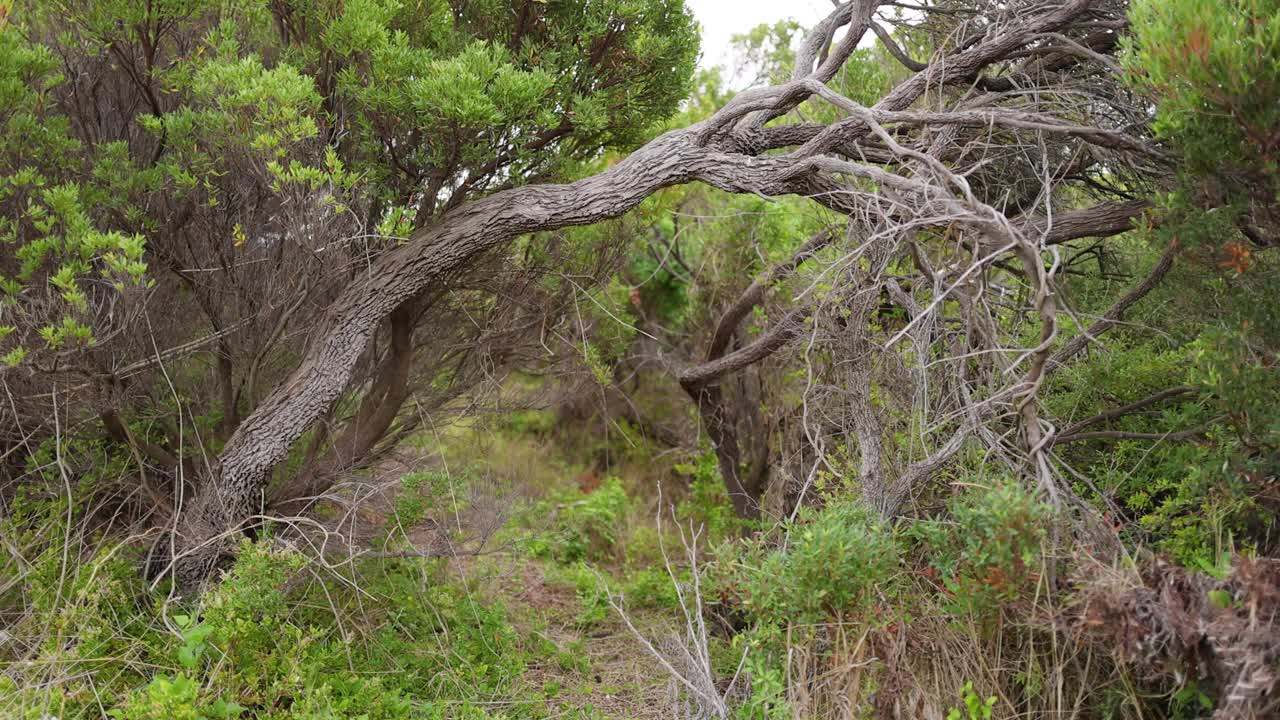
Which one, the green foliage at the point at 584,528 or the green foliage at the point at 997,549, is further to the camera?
the green foliage at the point at 584,528

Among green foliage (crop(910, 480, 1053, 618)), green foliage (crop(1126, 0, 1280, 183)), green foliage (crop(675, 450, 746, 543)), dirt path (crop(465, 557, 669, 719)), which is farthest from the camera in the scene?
green foliage (crop(675, 450, 746, 543))

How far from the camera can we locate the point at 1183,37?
277cm

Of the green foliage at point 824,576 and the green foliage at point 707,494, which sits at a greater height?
the green foliage at point 824,576

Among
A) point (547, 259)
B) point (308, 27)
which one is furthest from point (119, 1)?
point (547, 259)

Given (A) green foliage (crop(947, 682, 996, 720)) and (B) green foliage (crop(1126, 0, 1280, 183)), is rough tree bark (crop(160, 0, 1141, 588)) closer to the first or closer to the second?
(B) green foliage (crop(1126, 0, 1280, 183))

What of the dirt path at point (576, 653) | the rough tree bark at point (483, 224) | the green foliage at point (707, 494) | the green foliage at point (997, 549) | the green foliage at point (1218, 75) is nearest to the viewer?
the green foliage at point (1218, 75)

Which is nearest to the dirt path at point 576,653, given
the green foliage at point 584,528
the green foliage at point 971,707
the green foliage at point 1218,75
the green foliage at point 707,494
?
the green foliage at point 584,528

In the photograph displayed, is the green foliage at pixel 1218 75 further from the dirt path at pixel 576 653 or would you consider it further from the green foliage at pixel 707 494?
the green foliage at pixel 707 494

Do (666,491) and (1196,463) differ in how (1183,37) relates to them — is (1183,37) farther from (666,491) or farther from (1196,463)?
(666,491)

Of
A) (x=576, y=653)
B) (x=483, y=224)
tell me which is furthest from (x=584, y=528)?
(x=483, y=224)

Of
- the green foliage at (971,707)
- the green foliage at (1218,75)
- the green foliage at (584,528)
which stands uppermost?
the green foliage at (1218,75)

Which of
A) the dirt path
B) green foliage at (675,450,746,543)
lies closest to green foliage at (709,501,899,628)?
the dirt path

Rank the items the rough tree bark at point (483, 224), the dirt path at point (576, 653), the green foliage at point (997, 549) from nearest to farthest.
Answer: the green foliage at point (997, 549) → the rough tree bark at point (483, 224) → the dirt path at point (576, 653)

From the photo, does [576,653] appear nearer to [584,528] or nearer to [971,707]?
[584,528]
